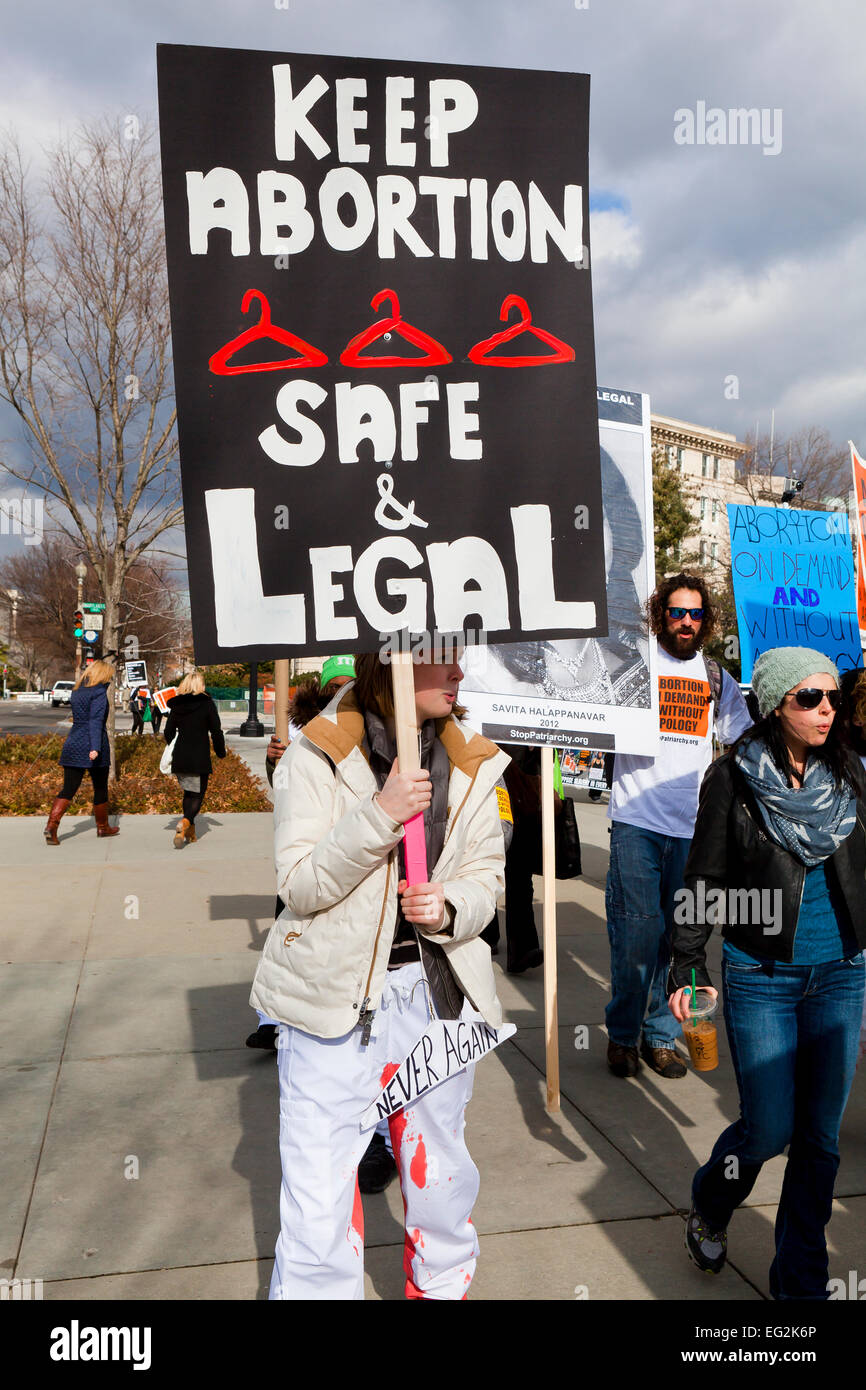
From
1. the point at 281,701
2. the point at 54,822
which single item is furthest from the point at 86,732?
the point at 281,701

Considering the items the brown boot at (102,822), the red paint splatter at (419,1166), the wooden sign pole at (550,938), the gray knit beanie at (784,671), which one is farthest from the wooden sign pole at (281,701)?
the brown boot at (102,822)

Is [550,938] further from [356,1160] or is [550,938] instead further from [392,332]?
[392,332]

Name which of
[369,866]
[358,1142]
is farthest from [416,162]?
[358,1142]

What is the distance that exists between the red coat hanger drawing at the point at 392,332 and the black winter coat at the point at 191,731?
896cm

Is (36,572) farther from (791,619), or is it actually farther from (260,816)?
(791,619)

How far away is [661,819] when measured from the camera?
491 cm

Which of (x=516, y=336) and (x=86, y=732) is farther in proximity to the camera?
(x=86, y=732)

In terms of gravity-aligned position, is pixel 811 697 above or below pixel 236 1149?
above

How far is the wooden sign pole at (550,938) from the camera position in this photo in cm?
443

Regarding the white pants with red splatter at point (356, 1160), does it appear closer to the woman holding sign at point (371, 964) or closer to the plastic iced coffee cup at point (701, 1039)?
the woman holding sign at point (371, 964)

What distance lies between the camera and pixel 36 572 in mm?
58500

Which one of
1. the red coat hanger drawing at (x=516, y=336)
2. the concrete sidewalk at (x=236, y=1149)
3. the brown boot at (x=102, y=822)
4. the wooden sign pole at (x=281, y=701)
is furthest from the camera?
the brown boot at (x=102, y=822)

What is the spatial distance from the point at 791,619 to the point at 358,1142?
462 cm

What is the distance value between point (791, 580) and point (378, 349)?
4.24m
